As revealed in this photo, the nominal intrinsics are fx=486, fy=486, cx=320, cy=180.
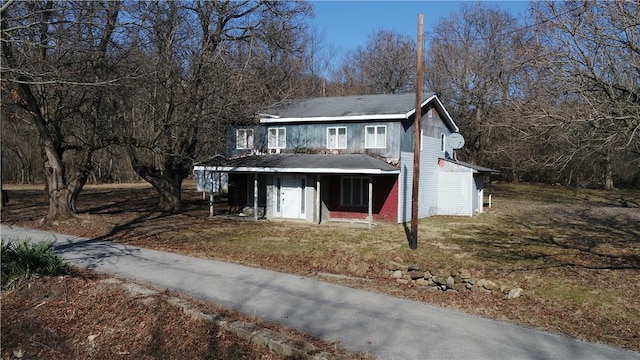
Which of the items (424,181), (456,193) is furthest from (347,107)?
(456,193)

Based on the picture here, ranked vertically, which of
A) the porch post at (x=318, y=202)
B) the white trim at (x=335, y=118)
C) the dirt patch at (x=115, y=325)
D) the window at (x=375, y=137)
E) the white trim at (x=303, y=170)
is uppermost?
the white trim at (x=335, y=118)

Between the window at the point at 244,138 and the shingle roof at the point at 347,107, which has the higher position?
the shingle roof at the point at 347,107

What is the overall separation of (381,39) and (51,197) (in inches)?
1424

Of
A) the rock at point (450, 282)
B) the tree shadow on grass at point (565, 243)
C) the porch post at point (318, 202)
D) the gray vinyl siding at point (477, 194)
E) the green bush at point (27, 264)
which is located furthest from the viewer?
the gray vinyl siding at point (477, 194)

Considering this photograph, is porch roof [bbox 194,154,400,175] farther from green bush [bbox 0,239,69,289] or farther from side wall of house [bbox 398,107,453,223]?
green bush [bbox 0,239,69,289]

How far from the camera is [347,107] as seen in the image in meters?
23.7

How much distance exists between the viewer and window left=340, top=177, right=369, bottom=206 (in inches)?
890

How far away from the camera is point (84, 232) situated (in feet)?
57.1

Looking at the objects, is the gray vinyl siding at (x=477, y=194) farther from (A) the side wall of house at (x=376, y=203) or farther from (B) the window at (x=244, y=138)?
(B) the window at (x=244, y=138)

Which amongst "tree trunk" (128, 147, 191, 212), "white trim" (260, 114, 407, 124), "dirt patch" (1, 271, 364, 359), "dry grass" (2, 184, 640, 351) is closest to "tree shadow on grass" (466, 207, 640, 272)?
"dry grass" (2, 184, 640, 351)

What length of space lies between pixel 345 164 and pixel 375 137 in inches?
96.3

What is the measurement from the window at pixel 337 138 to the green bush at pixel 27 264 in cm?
1400

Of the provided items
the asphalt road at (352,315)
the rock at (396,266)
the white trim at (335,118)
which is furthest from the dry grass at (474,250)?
the white trim at (335,118)

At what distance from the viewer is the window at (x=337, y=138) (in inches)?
893
